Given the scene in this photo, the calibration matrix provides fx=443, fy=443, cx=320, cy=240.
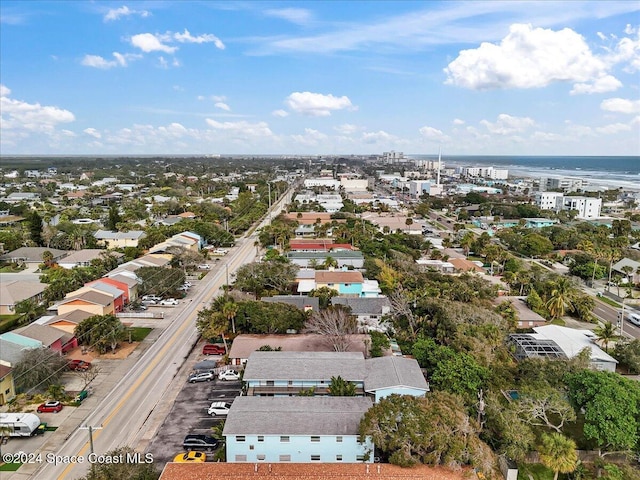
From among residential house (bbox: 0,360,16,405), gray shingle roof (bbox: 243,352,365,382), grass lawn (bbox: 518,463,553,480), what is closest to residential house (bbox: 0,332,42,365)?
residential house (bbox: 0,360,16,405)

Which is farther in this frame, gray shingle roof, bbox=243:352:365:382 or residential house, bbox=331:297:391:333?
residential house, bbox=331:297:391:333

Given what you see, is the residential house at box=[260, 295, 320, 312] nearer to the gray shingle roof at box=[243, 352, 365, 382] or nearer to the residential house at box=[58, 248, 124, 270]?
the gray shingle roof at box=[243, 352, 365, 382]

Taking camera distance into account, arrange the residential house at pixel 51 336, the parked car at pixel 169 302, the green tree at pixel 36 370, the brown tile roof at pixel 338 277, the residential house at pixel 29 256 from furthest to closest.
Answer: the residential house at pixel 29 256, the brown tile roof at pixel 338 277, the parked car at pixel 169 302, the residential house at pixel 51 336, the green tree at pixel 36 370

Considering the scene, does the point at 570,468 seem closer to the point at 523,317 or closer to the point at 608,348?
the point at 608,348

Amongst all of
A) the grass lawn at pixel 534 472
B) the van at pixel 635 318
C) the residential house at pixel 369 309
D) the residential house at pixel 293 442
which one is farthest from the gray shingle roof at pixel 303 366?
the van at pixel 635 318

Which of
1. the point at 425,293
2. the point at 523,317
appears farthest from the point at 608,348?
the point at 425,293

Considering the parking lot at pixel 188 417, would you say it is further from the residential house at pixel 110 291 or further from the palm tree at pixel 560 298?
the palm tree at pixel 560 298

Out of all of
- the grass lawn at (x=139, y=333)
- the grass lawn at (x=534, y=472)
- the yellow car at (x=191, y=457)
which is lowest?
the grass lawn at (x=534, y=472)
